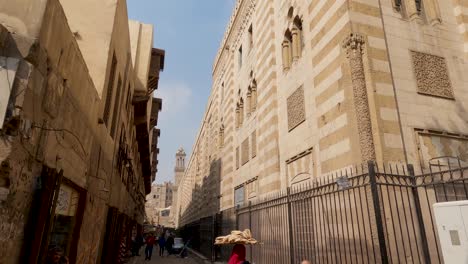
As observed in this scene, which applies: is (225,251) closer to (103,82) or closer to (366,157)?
(366,157)

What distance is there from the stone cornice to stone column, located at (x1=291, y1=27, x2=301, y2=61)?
589 cm

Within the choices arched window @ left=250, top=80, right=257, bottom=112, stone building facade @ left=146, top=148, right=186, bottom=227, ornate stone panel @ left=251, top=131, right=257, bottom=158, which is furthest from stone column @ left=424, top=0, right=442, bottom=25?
stone building facade @ left=146, top=148, right=186, bottom=227

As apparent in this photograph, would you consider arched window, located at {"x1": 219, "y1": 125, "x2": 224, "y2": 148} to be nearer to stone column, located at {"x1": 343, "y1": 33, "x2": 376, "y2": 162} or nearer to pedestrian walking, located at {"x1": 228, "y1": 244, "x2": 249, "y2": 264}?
stone column, located at {"x1": 343, "y1": 33, "x2": 376, "y2": 162}

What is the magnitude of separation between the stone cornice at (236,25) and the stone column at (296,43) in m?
5.89

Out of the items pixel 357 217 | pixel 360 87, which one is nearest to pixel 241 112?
pixel 360 87

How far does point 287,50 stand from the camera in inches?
444

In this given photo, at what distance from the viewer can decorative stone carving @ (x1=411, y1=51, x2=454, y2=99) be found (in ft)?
26.1

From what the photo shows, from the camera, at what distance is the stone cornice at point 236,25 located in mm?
16797

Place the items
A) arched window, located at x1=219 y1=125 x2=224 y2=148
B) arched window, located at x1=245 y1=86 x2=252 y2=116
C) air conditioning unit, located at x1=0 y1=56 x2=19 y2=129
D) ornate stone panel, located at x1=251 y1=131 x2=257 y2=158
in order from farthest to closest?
arched window, located at x1=219 y1=125 x2=224 y2=148 → arched window, located at x1=245 y1=86 x2=252 y2=116 → ornate stone panel, located at x1=251 y1=131 x2=257 y2=158 → air conditioning unit, located at x1=0 y1=56 x2=19 y2=129

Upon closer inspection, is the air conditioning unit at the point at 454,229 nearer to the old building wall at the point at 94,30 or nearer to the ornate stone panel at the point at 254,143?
the old building wall at the point at 94,30

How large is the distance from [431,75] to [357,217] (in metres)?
5.15

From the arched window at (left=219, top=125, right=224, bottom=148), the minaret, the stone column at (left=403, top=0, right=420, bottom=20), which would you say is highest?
the minaret

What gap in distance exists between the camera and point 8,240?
289 cm

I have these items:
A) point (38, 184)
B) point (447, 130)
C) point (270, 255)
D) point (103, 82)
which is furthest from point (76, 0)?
point (447, 130)
